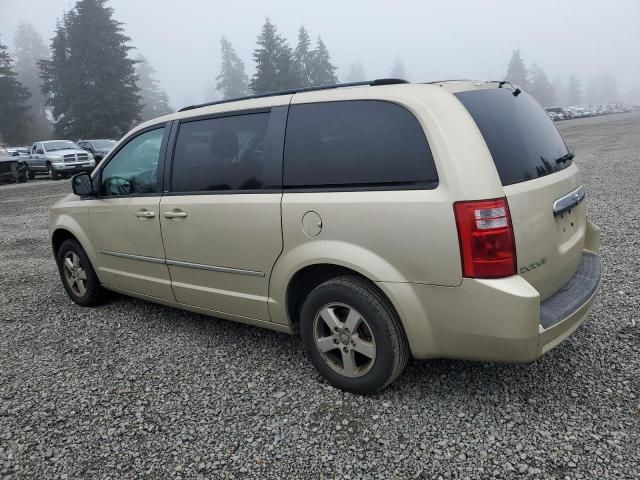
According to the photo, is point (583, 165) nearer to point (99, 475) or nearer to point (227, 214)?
point (227, 214)

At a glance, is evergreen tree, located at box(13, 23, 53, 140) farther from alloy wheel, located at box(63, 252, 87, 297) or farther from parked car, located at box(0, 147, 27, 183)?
alloy wheel, located at box(63, 252, 87, 297)

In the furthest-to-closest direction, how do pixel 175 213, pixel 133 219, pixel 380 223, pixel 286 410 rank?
pixel 133 219, pixel 175 213, pixel 286 410, pixel 380 223

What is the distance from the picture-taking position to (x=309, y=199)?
3020 mm

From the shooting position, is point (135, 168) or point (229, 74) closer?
point (135, 168)

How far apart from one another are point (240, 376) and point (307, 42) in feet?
243

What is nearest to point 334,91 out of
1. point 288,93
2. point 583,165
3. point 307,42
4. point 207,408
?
point 288,93

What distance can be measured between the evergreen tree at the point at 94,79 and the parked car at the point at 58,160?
22.1 meters

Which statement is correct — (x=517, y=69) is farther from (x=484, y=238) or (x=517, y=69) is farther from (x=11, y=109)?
(x=484, y=238)

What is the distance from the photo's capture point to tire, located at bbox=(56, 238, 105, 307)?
4.83m

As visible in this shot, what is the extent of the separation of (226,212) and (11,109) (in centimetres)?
5492

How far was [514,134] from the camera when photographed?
2889mm

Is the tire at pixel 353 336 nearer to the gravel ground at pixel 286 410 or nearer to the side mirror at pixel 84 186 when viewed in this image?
the gravel ground at pixel 286 410

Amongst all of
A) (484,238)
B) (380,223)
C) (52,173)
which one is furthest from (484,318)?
(52,173)

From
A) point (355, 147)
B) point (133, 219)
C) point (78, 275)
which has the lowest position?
point (78, 275)
